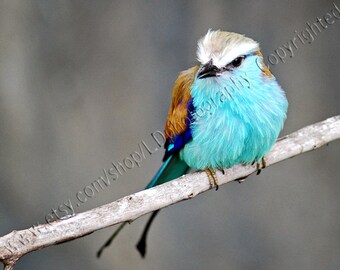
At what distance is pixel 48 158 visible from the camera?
419 cm

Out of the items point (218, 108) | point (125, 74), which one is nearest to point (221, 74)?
point (218, 108)

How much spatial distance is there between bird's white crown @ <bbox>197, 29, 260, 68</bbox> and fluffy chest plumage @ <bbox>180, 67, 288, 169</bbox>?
10 cm

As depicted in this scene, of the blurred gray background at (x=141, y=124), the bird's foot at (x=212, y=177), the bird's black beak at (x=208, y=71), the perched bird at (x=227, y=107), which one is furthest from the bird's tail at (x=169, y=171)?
the blurred gray background at (x=141, y=124)

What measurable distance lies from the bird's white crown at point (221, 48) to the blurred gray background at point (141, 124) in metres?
1.22

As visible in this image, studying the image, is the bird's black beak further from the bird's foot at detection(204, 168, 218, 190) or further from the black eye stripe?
the bird's foot at detection(204, 168, 218, 190)

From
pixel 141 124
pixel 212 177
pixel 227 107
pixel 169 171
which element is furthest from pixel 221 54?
pixel 141 124

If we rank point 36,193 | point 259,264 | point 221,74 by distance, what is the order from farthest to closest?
point 259,264, point 36,193, point 221,74

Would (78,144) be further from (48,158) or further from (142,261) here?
(142,261)

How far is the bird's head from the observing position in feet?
9.79

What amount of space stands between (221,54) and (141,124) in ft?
4.56

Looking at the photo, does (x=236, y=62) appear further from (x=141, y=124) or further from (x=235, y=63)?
(x=141, y=124)

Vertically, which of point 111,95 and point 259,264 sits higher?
point 111,95

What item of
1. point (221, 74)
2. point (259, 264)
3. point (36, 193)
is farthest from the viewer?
point (259, 264)

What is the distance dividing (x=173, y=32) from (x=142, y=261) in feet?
4.71
